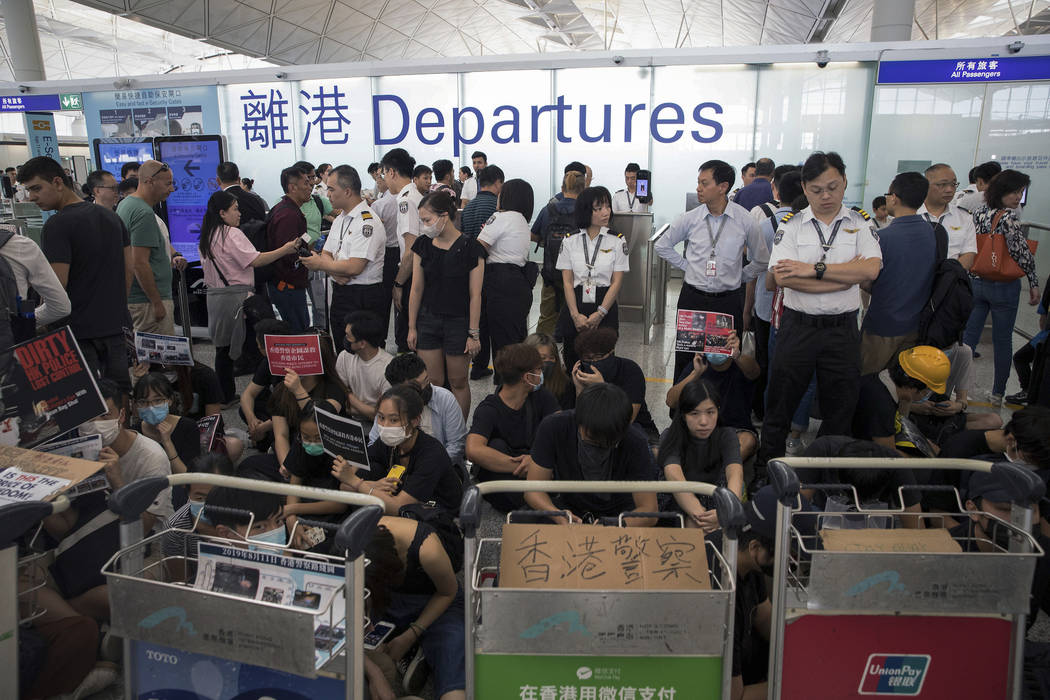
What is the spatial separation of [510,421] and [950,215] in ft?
12.8

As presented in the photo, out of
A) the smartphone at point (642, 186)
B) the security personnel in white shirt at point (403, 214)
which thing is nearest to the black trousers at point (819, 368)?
the security personnel in white shirt at point (403, 214)

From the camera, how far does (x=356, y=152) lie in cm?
1210

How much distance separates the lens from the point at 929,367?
3.65 meters

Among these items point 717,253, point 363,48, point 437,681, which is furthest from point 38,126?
point 363,48

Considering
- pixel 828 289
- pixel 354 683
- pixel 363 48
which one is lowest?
pixel 354 683

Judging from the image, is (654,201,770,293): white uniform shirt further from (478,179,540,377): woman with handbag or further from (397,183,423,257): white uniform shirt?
(397,183,423,257): white uniform shirt

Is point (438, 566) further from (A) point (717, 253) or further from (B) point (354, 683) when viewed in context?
(A) point (717, 253)

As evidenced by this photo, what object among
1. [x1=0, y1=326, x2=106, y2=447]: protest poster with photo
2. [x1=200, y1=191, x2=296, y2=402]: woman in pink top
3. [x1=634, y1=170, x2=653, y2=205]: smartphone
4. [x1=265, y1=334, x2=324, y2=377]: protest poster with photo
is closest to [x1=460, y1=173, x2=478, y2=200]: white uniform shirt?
[x1=634, y1=170, x2=653, y2=205]: smartphone

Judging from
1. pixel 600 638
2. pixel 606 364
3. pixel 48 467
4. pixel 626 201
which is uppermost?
pixel 626 201

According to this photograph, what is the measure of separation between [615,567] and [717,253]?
132 inches

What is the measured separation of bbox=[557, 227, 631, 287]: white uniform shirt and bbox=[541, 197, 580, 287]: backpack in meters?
1.14

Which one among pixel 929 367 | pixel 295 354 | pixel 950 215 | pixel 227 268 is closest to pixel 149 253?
pixel 227 268

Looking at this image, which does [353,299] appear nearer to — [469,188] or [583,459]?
[583,459]

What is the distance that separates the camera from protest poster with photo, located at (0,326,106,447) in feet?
8.10
